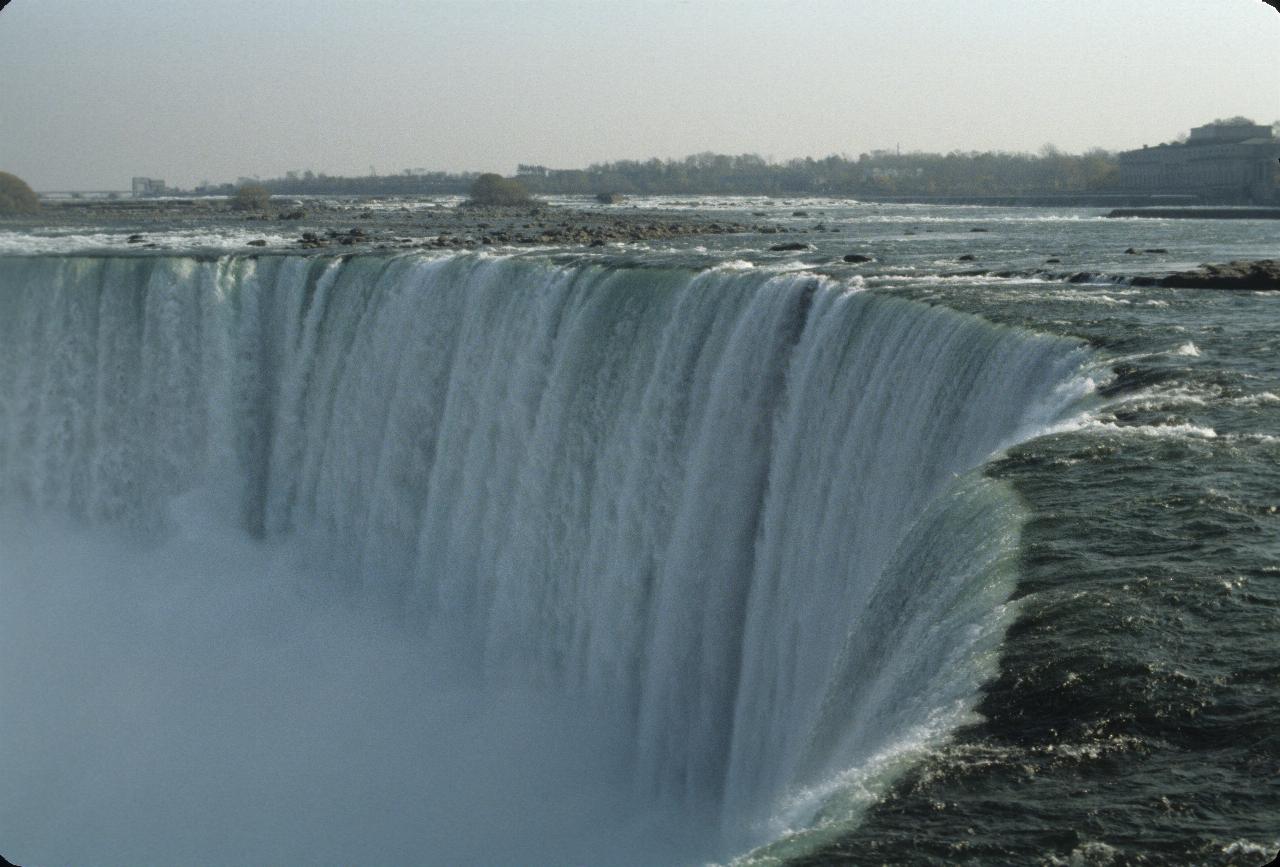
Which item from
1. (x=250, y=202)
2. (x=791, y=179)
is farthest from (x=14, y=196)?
(x=791, y=179)

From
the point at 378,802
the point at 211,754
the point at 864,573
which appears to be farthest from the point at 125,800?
the point at 864,573

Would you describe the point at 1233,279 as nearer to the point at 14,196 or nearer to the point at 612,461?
the point at 612,461

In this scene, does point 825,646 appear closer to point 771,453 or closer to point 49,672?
point 771,453

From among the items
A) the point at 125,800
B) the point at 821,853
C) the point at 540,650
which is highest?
the point at 821,853

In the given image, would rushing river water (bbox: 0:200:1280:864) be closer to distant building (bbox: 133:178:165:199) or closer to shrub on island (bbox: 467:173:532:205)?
shrub on island (bbox: 467:173:532:205)

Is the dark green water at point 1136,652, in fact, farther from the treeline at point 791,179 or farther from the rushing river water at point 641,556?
the treeline at point 791,179
